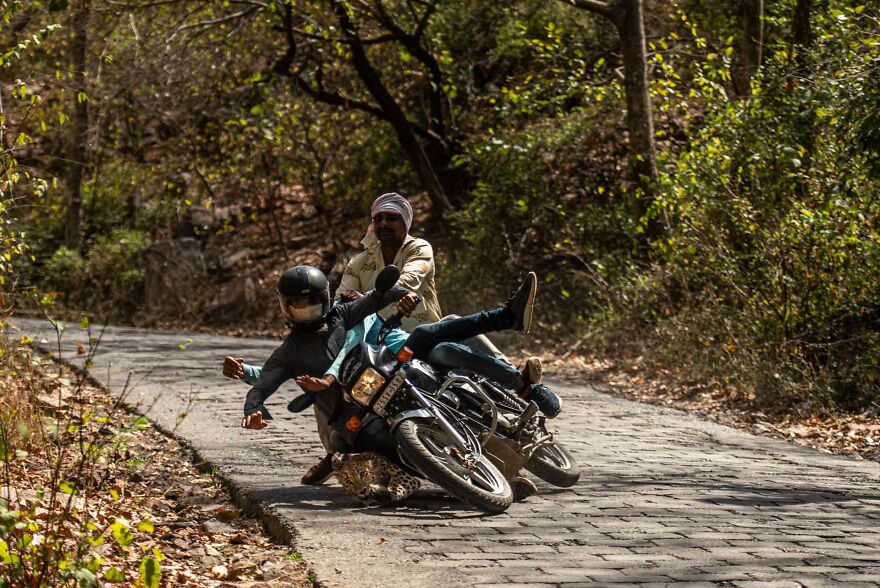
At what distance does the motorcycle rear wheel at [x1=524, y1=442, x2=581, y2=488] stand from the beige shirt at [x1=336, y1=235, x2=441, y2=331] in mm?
1164

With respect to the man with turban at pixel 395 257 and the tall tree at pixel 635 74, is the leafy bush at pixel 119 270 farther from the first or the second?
the man with turban at pixel 395 257

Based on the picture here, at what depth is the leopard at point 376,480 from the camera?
281 inches

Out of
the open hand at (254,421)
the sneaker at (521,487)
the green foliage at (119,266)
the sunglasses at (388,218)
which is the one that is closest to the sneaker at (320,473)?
the open hand at (254,421)

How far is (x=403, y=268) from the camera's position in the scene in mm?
7977

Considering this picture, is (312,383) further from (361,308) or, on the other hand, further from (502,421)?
(502,421)

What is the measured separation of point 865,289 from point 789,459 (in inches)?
142

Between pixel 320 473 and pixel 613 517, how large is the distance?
194 cm

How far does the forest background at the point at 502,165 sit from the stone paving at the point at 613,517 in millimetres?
1943

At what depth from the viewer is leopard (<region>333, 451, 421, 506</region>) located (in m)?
7.15

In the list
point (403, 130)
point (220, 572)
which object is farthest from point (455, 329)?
point (403, 130)

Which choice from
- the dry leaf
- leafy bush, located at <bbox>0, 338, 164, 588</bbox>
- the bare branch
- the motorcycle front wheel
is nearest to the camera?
leafy bush, located at <bbox>0, 338, 164, 588</bbox>

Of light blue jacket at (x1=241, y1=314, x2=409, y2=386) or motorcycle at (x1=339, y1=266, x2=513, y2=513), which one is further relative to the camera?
light blue jacket at (x1=241, y1=314, x2=409, y2=386)

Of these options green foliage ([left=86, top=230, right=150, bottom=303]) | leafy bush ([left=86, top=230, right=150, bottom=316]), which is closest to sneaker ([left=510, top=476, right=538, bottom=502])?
leafy bush ([left=86, top=230, right=150, bottom=316])

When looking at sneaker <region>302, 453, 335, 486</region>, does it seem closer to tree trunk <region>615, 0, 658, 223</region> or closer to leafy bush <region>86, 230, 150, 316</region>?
tree trunk <region>615, 0, 658, 223</region>
